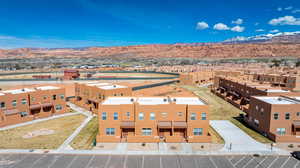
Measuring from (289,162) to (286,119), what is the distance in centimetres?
850

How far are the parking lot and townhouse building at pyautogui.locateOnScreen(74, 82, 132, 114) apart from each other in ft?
61.1

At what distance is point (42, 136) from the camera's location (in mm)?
31516

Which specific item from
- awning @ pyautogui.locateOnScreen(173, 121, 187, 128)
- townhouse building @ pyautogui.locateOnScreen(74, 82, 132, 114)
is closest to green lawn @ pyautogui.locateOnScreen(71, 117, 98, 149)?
townhouse building @ pyautogui.locateOnScreen(74, 82, 132, 114)

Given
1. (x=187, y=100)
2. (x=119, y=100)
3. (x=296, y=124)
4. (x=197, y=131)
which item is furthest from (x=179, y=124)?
(x=296, y=124)

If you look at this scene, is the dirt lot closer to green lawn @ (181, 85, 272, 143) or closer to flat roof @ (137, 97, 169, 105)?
flat roof @ (137, 97, 169, 105)

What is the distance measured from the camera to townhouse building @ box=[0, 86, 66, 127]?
3628 cm

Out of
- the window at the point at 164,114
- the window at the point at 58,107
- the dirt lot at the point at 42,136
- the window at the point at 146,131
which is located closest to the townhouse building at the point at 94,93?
the dirt lot at the point at 42,136

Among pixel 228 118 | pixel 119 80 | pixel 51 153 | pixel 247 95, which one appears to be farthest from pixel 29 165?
pixel 119 80

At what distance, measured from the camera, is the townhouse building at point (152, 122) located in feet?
95.2

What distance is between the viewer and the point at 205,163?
23578 mm

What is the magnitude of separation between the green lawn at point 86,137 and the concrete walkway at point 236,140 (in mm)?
20931

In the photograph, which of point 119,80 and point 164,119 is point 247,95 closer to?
point 164,119

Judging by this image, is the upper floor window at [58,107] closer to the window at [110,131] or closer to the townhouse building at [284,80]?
the window at [110,131]

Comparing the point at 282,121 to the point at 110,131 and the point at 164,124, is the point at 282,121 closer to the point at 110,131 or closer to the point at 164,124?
the point at 164,124
